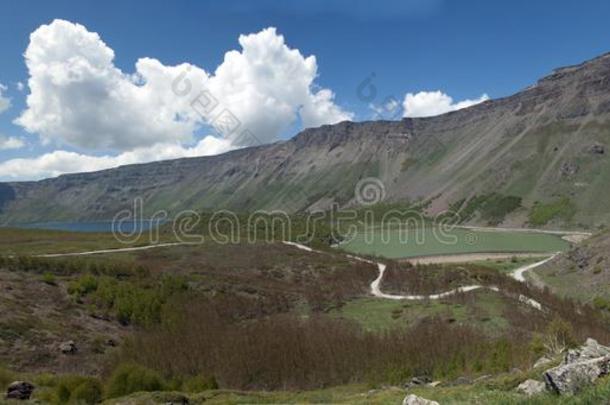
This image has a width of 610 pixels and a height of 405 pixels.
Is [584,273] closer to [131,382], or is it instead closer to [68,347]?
[131,382]

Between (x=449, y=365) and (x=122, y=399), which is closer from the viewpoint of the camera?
(x=122, y=399)

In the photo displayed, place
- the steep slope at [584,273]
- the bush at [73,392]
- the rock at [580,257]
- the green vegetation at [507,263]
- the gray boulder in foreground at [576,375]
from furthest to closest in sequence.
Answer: the green vegetation at [507,263]
the rock at [580,257]
the steep slope at [584,273]
the bush at [73,392]
the gray boulder in foreground at [576,375]

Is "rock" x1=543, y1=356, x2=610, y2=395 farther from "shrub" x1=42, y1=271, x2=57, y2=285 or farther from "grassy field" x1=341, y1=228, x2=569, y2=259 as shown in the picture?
"grassy field" x1=341, y1=228, x2=569, y2=259

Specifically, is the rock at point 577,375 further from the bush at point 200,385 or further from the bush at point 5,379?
the bush at point 5,379

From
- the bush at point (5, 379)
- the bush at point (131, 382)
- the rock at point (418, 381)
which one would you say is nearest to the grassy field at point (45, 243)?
the bush at point (5, 379)

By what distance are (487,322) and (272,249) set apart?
199 ft

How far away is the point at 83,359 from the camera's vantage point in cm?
3828

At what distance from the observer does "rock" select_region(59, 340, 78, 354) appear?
38438mm

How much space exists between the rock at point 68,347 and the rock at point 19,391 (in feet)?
49.7

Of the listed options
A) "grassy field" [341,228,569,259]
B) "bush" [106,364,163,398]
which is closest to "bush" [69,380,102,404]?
"bush" [106,364,163,398]

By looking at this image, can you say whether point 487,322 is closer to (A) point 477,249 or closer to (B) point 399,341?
(B) point 399,341

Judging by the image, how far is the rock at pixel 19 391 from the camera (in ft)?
75.3

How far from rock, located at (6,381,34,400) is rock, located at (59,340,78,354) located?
1514 centimetres

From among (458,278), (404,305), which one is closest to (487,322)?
(404,305)
